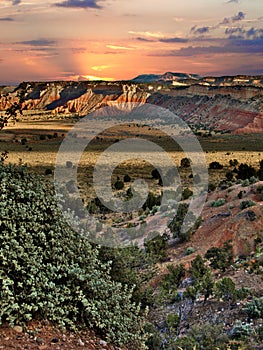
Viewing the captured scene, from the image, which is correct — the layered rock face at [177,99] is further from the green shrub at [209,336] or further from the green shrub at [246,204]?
the green shrub at [209,336]

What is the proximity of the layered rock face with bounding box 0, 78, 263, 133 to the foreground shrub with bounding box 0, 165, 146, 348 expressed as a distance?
74167 mm

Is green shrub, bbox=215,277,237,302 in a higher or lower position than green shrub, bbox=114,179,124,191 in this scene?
higher

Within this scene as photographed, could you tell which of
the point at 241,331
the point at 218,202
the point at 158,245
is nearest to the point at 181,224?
the point at 158,245

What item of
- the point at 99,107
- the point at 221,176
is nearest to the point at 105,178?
the point at 221,176

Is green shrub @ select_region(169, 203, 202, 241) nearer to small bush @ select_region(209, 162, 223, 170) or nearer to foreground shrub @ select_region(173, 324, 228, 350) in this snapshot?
foreground shrub @ select_region(173, 324, 228, 350)

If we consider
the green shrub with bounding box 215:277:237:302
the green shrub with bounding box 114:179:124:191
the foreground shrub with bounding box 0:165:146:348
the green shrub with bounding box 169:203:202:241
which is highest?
the foreground shrub with bounding box 0:165:146:348

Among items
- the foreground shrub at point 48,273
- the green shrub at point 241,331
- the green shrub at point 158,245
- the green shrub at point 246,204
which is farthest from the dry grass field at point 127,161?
the green shrub at point 241,331

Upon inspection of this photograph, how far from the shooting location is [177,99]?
125 metres

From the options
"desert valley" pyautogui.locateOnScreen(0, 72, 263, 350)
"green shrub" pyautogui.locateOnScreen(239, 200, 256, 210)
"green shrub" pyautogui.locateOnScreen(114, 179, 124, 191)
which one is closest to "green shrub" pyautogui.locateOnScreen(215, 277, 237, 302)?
"desert valley" pyautogui.locateOnScreen(0, 72, 263, 350)

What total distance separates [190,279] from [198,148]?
142 ft

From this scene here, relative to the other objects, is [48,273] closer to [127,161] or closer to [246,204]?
[246,204]

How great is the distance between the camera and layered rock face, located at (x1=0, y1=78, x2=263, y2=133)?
89.1m

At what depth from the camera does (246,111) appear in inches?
3494

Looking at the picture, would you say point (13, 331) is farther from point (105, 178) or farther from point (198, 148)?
point (198, 148)
